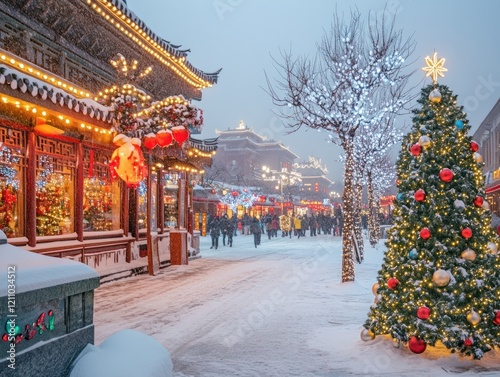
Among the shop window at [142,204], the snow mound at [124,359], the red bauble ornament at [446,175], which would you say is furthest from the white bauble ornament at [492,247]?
the shop window at [142,204]

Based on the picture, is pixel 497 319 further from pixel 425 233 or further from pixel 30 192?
pixel 30 192

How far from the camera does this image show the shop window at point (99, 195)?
12695 millimetres

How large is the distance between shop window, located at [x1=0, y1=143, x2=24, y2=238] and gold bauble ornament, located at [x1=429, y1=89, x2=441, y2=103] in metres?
7.80

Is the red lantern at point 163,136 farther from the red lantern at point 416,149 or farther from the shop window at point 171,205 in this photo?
the red lantern at point 416,149

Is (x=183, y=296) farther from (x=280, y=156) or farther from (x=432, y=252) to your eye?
(x=280, y=156)

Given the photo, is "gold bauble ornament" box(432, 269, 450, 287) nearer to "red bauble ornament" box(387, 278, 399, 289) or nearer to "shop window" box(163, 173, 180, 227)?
"red bauble ornament" box(387, 278, 399, 289)

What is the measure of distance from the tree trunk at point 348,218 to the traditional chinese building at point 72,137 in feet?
17.8

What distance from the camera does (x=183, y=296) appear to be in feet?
34.7

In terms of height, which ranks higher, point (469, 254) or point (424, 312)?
point (469, 254)

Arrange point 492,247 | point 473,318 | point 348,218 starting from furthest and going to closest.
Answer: point 348,218, point 492,247, point 473,318

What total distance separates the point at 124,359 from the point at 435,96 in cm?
492

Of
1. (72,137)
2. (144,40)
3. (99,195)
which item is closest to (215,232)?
(99,195)

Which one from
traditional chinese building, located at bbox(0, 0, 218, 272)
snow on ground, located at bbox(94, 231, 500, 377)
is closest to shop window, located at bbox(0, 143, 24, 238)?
traditional chinese building, located at bbox(0, 0, 218, 272)

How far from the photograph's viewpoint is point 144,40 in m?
14.6
